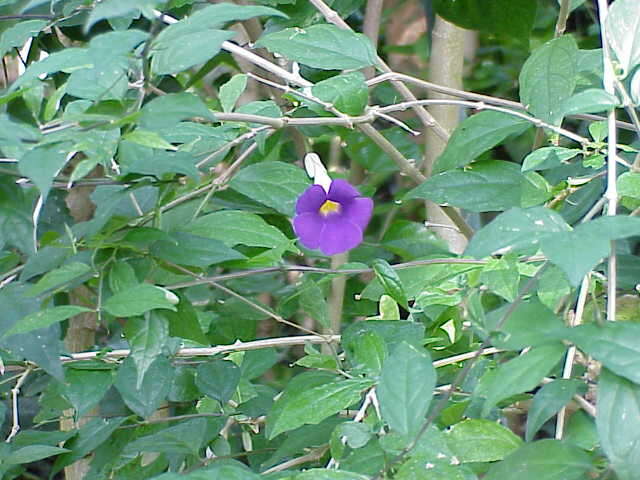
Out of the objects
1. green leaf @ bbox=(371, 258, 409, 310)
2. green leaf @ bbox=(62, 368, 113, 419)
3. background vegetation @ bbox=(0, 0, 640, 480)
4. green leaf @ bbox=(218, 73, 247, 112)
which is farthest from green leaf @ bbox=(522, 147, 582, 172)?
green leaf @ bbox=(62, 368, 113, 419)

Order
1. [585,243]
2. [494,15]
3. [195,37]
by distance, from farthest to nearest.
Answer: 1. [494,15]
2. [195,37]
3. [585,243]

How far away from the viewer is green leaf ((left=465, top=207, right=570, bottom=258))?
0.47 metres

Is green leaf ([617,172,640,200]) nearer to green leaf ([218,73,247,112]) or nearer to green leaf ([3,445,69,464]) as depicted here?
green leaf ([218,73,247,112])

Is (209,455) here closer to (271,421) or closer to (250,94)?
(271,421)

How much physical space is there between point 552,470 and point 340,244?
0.35 metres

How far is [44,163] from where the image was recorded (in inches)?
19.6

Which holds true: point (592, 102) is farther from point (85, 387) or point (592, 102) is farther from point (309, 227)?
point (85, 387)

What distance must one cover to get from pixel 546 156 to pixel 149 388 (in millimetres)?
353

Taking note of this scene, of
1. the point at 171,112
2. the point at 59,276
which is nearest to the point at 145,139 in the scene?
the point at 171,112

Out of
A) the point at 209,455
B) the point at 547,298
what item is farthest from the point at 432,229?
the point at 547,298

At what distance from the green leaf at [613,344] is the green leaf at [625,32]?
0.19m

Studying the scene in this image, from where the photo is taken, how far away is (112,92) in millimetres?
594

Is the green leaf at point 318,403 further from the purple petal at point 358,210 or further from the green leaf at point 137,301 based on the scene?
the purple petal at point 358,210

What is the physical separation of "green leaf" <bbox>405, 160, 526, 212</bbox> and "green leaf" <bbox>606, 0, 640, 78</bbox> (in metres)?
0.18
